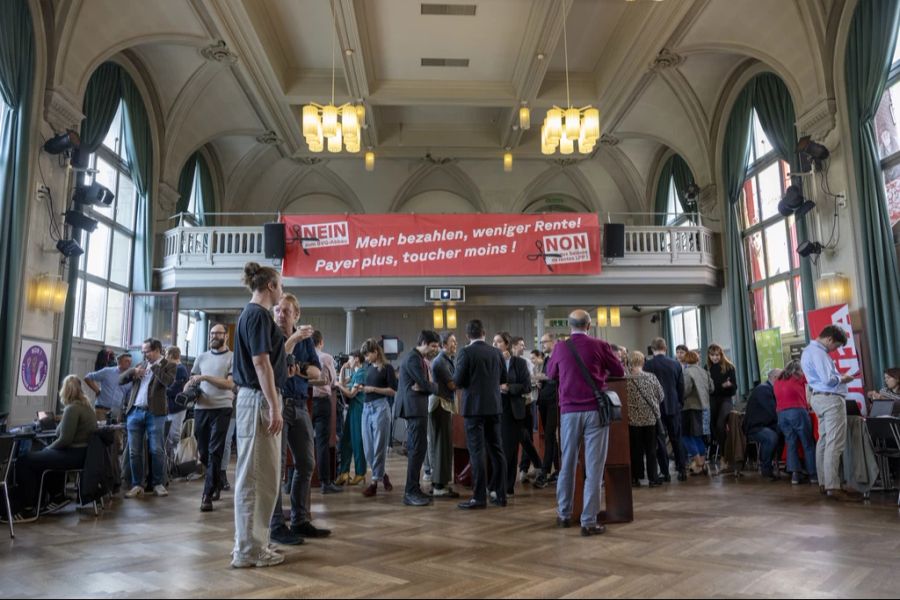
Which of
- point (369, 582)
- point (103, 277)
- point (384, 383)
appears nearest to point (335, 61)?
→ point (103, 277)

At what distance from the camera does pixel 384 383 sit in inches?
212

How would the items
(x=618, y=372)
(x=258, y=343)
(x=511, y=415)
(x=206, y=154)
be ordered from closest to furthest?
(x=258, y=343) < (x=618, y=372) < (x=511, y=415) < (x=206, y=154)

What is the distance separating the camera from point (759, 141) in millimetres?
10562

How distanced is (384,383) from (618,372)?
2.29m

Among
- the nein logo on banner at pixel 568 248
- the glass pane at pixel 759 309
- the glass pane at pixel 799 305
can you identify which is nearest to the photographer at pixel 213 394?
the nein logo on banner at pixel 568 248

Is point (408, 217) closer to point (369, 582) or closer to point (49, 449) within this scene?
point (49, 449)

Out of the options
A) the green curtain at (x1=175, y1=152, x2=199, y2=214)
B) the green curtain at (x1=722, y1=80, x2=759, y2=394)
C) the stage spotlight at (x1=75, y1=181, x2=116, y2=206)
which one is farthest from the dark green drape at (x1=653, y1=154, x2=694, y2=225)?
the stage spotlight at (x1=75, y1=181, x2=116, y2=206)

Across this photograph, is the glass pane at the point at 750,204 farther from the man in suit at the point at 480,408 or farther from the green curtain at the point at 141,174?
the green curtain at the point at 141,174

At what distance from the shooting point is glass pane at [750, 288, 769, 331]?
1041 cm

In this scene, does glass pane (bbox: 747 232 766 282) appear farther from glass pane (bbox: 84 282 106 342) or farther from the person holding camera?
glass pane (bbox: 84 282 106 342)

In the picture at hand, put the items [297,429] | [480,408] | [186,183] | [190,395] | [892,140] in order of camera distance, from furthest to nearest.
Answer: [186,183], [892,140], [190,395], [480,408], [297,429]

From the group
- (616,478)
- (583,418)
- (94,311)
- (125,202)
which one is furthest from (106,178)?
(616,478)

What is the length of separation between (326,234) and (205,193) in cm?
435

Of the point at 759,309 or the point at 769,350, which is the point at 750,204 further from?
the point at 769,350
